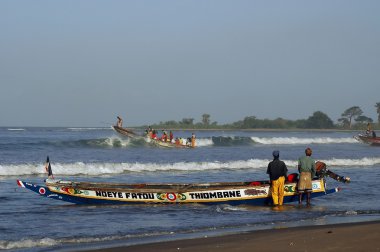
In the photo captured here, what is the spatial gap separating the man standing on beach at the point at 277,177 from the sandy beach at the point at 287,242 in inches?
178

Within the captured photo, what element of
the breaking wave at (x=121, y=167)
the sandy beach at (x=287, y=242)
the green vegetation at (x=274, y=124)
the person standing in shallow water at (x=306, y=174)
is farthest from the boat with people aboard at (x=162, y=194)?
the green vegetation at (x=274, y=124)

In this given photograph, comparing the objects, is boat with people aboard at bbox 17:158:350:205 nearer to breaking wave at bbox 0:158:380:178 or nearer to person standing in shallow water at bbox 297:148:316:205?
person standing in shallow water at bbox 297:148:316:205

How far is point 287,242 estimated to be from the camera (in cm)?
1063

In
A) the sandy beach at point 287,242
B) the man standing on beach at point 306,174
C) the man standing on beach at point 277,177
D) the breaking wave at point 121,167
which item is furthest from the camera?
the breaking wave at point 121,167

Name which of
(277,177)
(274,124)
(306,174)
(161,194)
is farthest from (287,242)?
(274,124)

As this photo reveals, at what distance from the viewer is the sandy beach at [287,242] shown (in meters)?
10.1

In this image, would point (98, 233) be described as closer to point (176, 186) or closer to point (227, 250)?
point (227, 250)

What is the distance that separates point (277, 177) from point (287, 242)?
6.22 metres

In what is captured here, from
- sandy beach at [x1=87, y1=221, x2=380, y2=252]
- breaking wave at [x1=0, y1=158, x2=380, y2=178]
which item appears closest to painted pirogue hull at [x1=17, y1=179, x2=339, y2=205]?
sandy beach at [x1=87, y1=221, x2=380, y2=252]

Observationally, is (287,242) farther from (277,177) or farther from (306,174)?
(306,174)

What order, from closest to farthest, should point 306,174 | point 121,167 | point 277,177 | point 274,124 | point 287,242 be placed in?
point 287,242 → point 277,177 → point 306,174 → point 121,167 → point 274,124

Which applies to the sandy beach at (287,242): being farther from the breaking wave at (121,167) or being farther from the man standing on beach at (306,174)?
the breaking wave at (121,167)

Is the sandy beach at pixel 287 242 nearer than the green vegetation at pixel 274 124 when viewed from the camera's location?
Yes

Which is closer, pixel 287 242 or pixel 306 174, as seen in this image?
pixel 287 242
